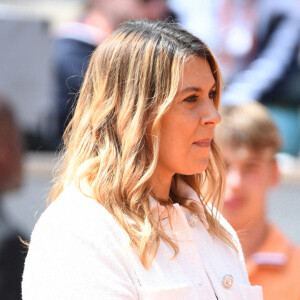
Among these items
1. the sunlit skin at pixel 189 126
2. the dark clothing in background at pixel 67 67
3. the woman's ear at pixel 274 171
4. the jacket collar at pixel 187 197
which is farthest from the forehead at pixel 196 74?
the dark clothing in background at pixel 67 67

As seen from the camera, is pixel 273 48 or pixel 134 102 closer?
pixel 134 102

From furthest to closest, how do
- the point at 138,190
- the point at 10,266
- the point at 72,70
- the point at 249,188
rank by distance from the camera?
1. the point at 72,70
2. the point at 10,266
3. the point at 249,188
4. the point at 138,190

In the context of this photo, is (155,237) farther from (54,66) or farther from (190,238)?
(54,66)

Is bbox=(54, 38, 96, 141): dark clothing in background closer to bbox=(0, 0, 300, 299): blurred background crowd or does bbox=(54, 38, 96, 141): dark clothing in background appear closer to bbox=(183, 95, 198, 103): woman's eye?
bbox=(0, 0, 300, 299): blurred background crowd

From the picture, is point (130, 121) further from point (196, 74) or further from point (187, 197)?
point (187, 197)

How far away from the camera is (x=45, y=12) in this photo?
15.0 feet

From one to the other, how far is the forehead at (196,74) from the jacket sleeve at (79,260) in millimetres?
401

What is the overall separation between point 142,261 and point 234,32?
2739 mm

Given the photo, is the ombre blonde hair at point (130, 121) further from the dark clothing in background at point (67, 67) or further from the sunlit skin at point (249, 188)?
the dark clothing in background at point (67, 67)

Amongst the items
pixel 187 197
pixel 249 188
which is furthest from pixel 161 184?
pixel 249 188

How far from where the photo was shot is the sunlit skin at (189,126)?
206cm

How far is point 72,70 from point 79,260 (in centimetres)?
243

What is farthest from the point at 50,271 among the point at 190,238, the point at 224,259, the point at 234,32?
the point at 234,32

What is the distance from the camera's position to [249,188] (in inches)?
128
